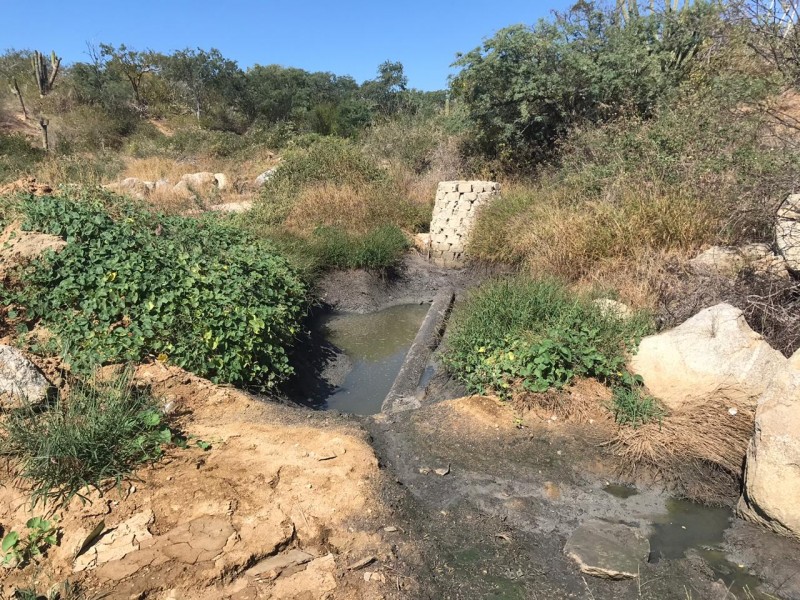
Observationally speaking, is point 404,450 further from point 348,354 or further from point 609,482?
point 348,354

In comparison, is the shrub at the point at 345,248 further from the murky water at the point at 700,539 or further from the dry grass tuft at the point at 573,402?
the murky water at the point at 700,539

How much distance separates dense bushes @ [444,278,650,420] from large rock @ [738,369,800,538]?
1.33 meters

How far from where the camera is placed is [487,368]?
4871mm

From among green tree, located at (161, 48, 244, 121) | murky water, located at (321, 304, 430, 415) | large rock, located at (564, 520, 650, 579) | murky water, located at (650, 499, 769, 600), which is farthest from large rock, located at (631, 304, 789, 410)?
green tree, located at (161, 48, 244, 121)

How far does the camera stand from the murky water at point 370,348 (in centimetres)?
593

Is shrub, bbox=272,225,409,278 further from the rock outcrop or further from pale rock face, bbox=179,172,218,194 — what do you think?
pale rock face, bbox=179,172,218,194

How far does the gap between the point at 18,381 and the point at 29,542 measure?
1401 mm

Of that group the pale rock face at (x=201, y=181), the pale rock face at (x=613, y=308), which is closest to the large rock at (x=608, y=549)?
the pale rock face at (x=613, y=308)

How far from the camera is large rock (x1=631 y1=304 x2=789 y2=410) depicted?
420 centimetres

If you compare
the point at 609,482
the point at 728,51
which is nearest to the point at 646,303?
the point at 609,482

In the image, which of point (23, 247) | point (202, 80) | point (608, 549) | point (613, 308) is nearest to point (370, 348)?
point (613, 308)

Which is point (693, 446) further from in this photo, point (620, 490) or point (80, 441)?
point (80, 441)

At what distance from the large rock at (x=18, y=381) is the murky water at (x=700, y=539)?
4.31 m

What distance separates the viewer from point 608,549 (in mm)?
3090
